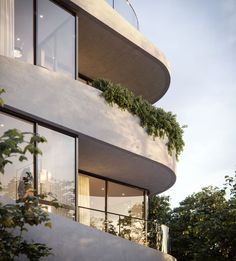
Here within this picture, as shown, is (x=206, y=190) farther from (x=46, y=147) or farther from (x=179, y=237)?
(x=46, y=147)

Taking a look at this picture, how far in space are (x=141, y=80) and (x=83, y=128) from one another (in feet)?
22.2

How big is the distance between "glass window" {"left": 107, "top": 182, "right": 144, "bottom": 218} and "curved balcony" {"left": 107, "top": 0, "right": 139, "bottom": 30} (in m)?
5.70

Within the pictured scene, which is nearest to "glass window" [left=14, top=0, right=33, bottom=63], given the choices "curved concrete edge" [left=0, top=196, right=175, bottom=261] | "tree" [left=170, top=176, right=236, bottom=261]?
"curved concrete edge" [left=0, top=196, right=175, bottom=261]

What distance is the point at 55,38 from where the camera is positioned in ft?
62.1

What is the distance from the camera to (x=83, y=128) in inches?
722

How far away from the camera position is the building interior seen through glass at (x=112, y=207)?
784 inches

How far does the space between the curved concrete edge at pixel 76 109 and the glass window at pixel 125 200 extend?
2.58m

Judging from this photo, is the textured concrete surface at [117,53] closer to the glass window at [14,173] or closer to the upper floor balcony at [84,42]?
the upper floor balcony at [84,42]

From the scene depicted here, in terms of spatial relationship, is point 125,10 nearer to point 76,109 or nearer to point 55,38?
point 55,38

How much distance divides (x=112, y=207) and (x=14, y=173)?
8262 millimetres

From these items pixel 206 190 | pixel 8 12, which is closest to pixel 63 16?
pixel 8 12

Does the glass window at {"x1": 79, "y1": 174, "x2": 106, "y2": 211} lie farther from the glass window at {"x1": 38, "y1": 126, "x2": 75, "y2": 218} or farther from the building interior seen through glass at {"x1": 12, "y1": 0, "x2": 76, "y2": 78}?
the building interior seen through glass at {"x1": 12, "y1": 0, "x2": 76, "y2": 78}

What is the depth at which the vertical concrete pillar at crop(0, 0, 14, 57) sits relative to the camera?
55.6 feet

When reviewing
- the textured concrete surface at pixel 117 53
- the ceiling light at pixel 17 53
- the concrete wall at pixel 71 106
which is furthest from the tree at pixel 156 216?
the ceiling light at pixel 17 53
